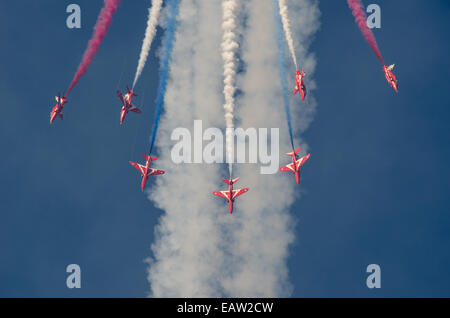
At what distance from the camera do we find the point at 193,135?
57750mm

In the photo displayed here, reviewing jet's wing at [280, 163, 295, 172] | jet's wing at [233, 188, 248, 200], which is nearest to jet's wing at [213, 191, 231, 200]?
jet's wing at [233, 188, 248, 200]

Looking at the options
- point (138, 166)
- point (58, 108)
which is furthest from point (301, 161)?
point (58, 108)

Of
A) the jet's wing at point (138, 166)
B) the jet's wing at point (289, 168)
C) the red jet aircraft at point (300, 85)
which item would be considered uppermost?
the red jet aircraft at point (300, 85)

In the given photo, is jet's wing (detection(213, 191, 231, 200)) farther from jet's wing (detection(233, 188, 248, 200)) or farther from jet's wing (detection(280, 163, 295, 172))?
jet's wing (detection(280, 163, 295, 172))

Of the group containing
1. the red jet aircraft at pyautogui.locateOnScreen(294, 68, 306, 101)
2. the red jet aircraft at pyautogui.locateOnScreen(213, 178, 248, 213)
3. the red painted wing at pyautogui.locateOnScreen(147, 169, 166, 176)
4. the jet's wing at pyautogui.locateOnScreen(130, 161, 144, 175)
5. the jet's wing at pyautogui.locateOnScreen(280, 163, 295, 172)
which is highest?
the red jet aircraft at pyautogui.locateOnScreen(294, 68, 306, 101)

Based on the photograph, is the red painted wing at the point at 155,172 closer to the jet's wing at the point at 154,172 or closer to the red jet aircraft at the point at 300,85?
the jet's wing at the point at 154,172

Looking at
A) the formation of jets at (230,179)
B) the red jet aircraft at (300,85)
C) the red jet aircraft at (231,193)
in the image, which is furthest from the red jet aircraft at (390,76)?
the red jet aircraft at (231,193)

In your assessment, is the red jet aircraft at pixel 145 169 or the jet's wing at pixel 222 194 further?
the red jet aircraft at pixel 145 169

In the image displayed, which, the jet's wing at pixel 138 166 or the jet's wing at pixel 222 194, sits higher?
the jet's wing at pixel 138 166
